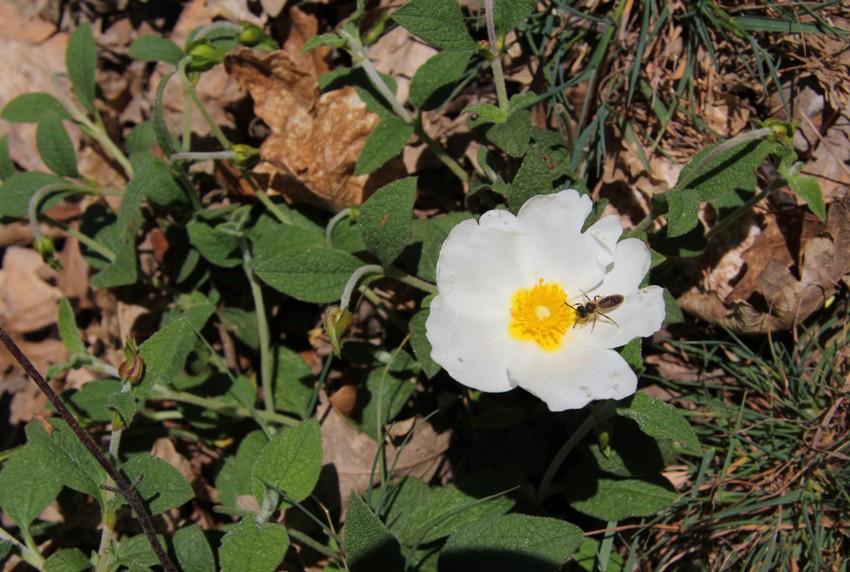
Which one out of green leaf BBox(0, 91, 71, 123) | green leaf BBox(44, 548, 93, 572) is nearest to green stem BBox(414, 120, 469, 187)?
green leaf BBox(0, 91, 71, 123)

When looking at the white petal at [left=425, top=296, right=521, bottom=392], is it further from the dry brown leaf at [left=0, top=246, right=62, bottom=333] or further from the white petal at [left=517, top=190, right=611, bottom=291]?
the dry brown leaf at [left=0, top=246, right=62, bottom=333]

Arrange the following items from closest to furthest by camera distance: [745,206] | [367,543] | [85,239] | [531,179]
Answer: [367,543] → [531,179] → [745,206] → [85,239]

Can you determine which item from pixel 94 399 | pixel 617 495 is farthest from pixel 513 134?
pixel 94 399

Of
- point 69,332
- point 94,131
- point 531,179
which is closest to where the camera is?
point 531,179

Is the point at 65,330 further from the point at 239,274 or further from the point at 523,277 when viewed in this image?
the point at 523,277

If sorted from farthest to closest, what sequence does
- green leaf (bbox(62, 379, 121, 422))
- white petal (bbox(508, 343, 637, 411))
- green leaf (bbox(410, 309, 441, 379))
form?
green leaf (bbox(62, 379, 121, 422)) < green leaf (bbox(410, 309, 441, 379)) < white petal (bbox(508, 343, 637, 411))

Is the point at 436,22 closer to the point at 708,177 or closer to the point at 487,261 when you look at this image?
the point at 487,261
